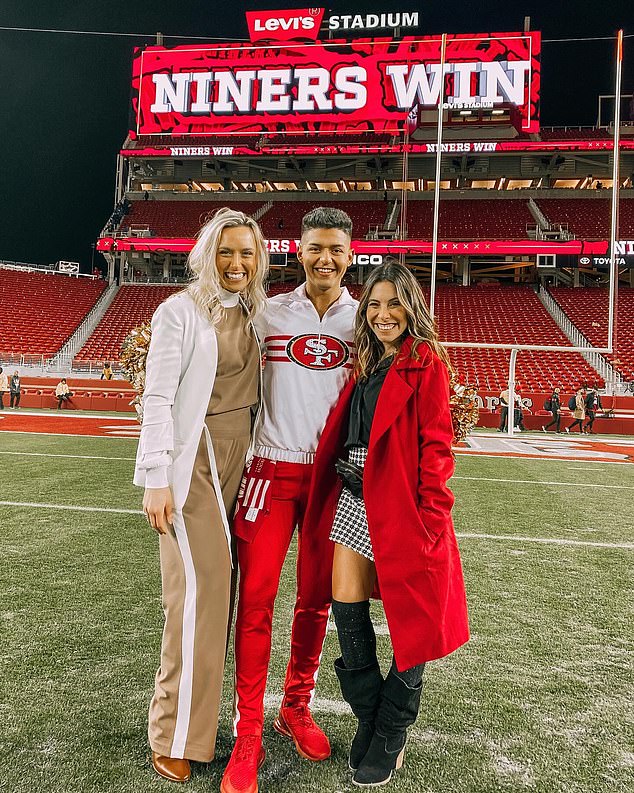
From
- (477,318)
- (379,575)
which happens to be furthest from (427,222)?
(379,575)

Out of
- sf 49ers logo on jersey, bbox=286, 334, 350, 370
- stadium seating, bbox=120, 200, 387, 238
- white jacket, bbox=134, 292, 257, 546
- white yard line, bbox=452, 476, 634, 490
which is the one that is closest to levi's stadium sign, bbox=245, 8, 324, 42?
stadium seating, bbox=120, 200, 387, 238

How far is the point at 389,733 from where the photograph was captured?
1.65m

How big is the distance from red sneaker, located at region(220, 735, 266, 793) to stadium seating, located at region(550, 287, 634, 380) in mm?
18042

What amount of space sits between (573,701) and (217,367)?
174 centimetres

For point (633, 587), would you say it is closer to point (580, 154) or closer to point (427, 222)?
point (427, 222)

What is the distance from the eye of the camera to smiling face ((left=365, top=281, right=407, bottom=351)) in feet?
5.94

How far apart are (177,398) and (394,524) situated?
28.8 inches

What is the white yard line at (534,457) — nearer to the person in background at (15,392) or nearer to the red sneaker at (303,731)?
the red sneaker at (303,731)

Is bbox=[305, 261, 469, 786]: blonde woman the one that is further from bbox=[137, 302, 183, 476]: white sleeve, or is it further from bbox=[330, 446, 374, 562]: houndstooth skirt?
bbox=[137, 302, 183, 476]: white sleeve

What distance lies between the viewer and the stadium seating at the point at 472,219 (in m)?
24.0

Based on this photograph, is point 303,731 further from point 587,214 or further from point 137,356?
point 587,214

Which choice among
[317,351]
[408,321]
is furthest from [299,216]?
[408,321]

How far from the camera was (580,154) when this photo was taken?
26297 mm

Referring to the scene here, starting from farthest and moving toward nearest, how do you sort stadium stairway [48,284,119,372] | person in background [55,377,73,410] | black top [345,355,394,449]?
stadium stairway [48,284,119,372]
person in background [55,377,73,410]
black top [345,355,394,449]
